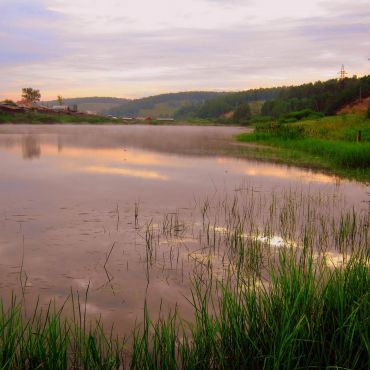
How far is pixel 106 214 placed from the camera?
12352 millimetres

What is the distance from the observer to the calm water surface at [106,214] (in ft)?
23.7

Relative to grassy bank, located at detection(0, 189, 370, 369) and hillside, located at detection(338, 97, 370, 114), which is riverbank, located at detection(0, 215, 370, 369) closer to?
grassy bank, located at detection(0, 189, 370, 369)

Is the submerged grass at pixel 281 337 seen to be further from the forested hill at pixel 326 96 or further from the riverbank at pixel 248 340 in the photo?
the forested hill at pixel 326 96

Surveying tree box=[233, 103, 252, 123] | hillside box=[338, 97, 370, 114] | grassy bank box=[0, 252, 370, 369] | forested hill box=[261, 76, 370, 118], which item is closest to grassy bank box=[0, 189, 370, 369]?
grassy bank box=[0, 252, 370, 369]

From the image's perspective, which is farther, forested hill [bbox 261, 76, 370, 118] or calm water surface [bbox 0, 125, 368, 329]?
forested hill [bbox 261, 76, 370, 118]

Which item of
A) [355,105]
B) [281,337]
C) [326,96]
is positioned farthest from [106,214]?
[326,96]

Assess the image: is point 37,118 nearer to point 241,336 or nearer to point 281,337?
point 241,336

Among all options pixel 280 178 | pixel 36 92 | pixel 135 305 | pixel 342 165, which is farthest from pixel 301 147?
pixel 36 92

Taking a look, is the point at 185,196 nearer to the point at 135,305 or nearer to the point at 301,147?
the point at 135,305

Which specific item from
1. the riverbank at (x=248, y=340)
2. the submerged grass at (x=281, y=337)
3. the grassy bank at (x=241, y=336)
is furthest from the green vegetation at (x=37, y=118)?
the submerged grass at (x=281, y=337)


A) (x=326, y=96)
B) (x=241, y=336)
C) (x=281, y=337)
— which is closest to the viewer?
(x=281, y=337)

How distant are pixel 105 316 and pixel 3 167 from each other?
18.2 metres

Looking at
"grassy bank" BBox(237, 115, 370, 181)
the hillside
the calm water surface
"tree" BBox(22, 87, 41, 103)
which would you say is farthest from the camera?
"tree" BBox(22, 87, 41, 103)

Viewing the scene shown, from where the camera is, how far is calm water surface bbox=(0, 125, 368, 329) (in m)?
7.23
